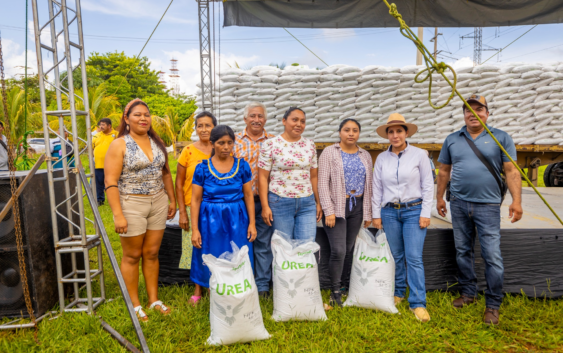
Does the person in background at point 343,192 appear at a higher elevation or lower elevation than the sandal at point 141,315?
higher

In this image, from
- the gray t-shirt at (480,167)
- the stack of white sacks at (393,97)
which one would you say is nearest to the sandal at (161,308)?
the gray t-shirt at (480,167)

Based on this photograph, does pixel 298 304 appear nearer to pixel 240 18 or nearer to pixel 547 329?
pixel 547 329

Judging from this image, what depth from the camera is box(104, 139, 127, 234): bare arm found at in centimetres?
227

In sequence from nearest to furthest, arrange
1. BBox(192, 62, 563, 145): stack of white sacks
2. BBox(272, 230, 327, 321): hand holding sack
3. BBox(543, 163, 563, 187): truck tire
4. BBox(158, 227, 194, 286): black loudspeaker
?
BBox(272, 230, 327, 321): hand holding sack < BBox(158, 227, 194, 286): black loudspeaker < BBox(192, 62, 563, 145): stack of white sacks < BBox(543, 163, 563, 187): truck tire

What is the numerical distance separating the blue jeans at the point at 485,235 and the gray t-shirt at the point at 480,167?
0.21 ft

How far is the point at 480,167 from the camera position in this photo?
2.41 metres

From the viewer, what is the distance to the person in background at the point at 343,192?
255cm

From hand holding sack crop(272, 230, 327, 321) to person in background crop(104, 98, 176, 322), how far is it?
2.79 feet

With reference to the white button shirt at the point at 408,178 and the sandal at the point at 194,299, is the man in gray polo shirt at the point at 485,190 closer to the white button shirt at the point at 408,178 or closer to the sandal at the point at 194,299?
the white button shirt at the point at 408,178

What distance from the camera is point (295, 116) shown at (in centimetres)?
248

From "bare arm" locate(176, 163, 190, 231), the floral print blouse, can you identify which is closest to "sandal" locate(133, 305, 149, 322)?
"bare arm" locate(176, 163, 190, 231)

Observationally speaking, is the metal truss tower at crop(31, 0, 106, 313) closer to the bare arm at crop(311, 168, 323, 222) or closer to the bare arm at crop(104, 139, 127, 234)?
the bare arm at crop(104, 139, 127, 234)

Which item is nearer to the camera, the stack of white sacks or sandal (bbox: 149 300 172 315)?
sandal (bbox: 149 300 172 315)

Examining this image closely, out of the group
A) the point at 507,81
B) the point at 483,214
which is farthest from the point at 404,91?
the point at 483,214
